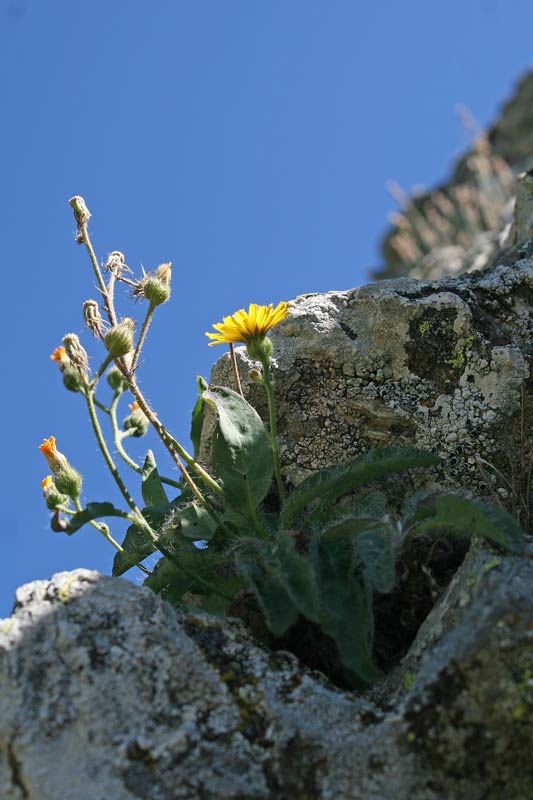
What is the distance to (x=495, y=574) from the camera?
2309mm

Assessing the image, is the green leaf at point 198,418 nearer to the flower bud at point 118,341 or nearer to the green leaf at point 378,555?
the flower bud at point 118,341

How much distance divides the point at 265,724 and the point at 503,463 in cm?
144

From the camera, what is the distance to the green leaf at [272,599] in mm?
2459

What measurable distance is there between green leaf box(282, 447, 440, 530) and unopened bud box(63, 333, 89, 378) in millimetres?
755

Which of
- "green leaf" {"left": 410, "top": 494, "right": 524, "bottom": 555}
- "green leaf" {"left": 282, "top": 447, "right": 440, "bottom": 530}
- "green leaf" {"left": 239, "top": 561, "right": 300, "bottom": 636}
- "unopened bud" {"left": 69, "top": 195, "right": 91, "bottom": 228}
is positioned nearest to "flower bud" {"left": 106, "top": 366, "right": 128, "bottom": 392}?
"unopened bud" {"left": 69, "top": 195, "right": 91, "bottom": 228}

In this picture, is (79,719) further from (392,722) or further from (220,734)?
(392,722)

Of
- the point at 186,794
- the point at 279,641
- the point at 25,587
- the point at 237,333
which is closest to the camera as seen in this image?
the point at 186,794

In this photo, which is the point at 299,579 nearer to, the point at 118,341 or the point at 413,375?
the point at 118,341

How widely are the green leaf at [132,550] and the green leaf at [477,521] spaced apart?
3.23 feet

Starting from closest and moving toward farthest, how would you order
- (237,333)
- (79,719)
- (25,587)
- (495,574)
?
(79,719), (495,574), (25,587), (237,333)

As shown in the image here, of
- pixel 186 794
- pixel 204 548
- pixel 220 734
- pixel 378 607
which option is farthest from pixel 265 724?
pixel 204 548

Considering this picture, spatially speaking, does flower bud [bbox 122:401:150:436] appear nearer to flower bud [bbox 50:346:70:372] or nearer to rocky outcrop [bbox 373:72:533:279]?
flower bud [bbox 50:346:70:372]

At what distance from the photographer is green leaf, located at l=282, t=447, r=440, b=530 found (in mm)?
2961

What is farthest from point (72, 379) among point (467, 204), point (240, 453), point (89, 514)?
point (467, 204)
